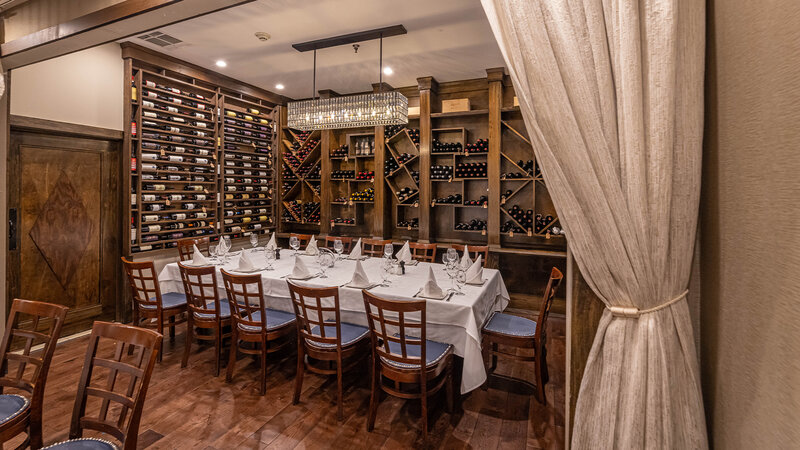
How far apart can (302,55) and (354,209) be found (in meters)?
2.47

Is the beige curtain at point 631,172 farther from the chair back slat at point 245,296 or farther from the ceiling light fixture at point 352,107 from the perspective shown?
the ceiling light fixture at point 352,107

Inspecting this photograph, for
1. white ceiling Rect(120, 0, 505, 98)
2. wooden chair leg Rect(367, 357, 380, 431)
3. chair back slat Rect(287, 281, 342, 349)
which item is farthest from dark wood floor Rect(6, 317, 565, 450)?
white ceiling Rect(120, 0, 505, 98)

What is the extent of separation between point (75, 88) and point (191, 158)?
1.35 metres

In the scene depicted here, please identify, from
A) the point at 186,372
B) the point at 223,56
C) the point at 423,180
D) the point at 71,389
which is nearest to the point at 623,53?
the point at 186,372

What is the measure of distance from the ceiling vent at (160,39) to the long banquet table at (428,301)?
2402 mm

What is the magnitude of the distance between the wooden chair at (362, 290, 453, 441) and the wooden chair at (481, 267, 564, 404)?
18.6 inches

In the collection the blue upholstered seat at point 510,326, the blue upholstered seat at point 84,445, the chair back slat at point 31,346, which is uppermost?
the chair back slat at point 31,346

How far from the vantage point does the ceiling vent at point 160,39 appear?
12.5 feet

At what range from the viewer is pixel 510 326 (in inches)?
110

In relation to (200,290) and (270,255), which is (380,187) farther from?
(200,290)

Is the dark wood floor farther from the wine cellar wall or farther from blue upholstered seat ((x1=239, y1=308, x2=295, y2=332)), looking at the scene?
the wine cellar wall

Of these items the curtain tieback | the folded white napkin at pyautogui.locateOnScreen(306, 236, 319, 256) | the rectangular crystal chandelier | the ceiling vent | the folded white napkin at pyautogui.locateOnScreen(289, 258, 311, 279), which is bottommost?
the folded white napkin at pyautogui.locateOnScreen(289, 258, 311, 279)

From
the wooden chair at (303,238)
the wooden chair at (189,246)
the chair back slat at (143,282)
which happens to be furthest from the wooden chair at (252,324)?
the wooden chair at (303,238)

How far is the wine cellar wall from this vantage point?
4.27m
